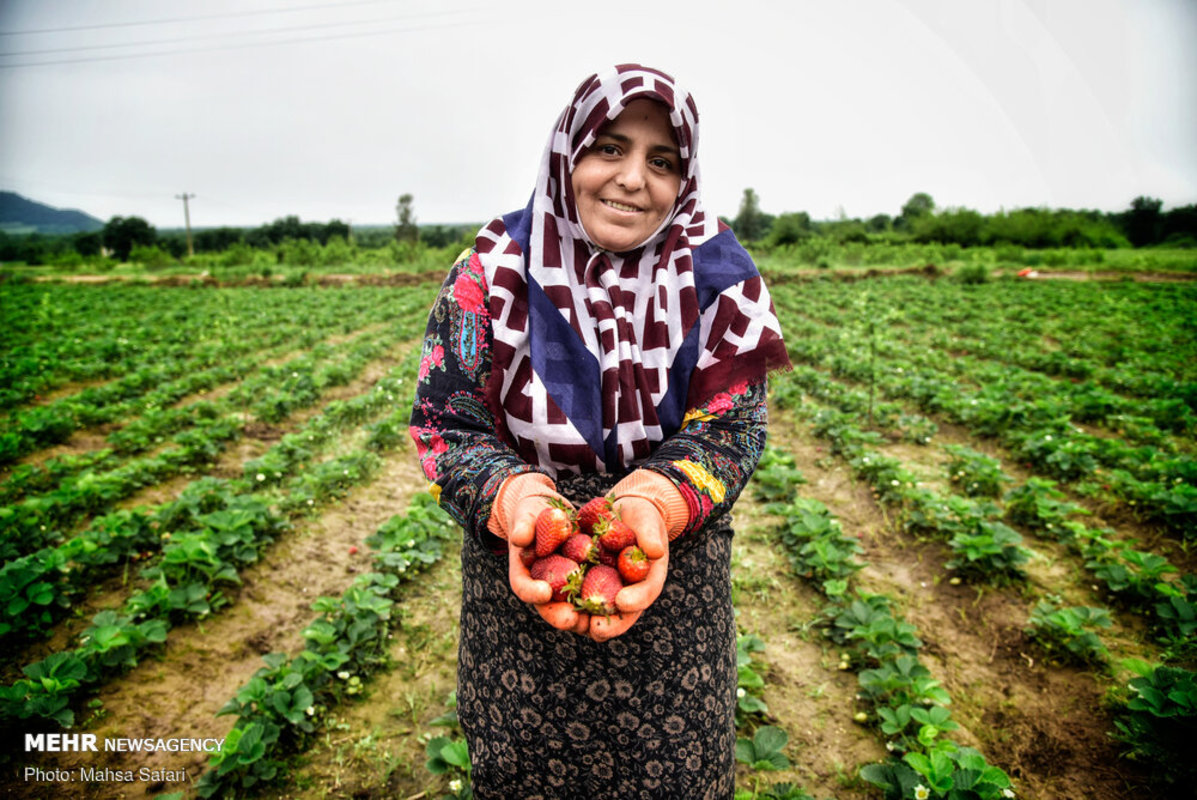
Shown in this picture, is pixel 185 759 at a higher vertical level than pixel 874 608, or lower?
lower

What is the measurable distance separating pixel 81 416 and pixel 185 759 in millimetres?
5604

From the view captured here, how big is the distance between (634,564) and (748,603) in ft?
8.28

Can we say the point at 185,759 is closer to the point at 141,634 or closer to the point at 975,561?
the point at 141,634

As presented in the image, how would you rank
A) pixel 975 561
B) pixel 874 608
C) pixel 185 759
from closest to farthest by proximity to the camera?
pixel 185 759, pixel 874 608, pixel 975 561

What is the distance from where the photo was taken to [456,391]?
4.07 ft

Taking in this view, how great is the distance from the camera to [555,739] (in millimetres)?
1312

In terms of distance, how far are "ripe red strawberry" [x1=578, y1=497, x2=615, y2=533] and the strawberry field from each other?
1422 millimetres

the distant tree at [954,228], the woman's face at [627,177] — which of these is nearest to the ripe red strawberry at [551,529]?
the woman's face at [627,177]

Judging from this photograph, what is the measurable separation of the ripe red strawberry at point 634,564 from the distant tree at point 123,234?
70.0 m

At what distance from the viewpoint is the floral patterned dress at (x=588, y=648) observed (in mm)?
1234

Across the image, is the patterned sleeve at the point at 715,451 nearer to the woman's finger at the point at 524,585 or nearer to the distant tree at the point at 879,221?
the woman's finger at the point at 524,585

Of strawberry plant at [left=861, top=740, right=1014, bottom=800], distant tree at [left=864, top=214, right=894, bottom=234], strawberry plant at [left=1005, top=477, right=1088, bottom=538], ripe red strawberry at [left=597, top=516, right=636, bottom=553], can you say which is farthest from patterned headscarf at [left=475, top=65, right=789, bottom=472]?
distant tree at [left=864, top=214, right=894, bottom=234]

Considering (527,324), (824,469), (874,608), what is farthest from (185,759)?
(824,469)

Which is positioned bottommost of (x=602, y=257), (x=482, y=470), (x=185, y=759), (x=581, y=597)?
(x=185, y=759)
